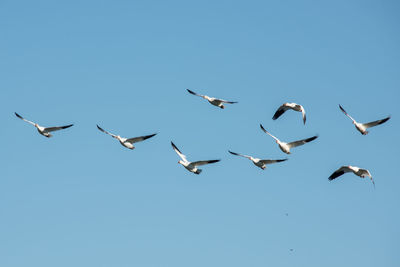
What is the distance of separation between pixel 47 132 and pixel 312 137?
22.9 metres

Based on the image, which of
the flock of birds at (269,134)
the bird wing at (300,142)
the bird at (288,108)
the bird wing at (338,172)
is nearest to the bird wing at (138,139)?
the flock of birds at (269,134)

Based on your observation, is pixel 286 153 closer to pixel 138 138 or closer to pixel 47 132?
pixel 138 138

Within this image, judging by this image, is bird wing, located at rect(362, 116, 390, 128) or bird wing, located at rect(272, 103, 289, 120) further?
bird wing, located at rect(272, 103, 289, 120)

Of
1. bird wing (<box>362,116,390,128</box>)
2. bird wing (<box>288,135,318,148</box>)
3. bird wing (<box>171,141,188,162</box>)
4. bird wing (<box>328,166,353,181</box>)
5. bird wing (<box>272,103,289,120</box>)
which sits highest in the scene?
bird wing (<box>362,116,390,128</box>)

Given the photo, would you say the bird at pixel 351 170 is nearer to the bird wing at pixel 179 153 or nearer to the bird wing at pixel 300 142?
the bird wing at pixel 300 142

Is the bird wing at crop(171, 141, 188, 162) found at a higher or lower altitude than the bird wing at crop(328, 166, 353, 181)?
lower

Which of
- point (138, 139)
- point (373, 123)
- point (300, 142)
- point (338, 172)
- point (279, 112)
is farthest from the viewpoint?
point (279, 112)

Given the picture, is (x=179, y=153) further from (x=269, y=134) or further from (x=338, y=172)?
(x=338, y=172)

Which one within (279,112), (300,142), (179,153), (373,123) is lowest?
(179,153)

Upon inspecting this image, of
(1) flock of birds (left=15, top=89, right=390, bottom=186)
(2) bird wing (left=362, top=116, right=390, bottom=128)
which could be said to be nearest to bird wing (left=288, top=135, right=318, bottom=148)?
(1) flock of birds (left=15, top=89, right=390, bottom=186)

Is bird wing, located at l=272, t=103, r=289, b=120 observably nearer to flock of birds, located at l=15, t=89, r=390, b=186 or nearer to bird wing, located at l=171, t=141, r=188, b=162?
flock of birds, located at l=15, t=89, r=390, b=186

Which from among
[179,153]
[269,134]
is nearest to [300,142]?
[269,134]

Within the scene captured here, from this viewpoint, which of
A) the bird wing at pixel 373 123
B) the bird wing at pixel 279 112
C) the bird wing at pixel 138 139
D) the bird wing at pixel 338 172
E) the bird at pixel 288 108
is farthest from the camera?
the bird wing at pixel 279 112

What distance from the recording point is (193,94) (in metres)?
65.0
